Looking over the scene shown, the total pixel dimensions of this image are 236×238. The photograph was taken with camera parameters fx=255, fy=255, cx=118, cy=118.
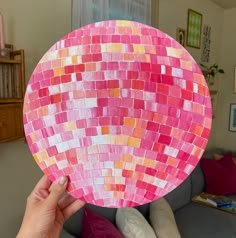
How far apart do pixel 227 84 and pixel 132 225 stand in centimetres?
269

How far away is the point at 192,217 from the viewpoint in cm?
208

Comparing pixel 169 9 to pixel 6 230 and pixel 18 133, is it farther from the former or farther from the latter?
pixel 6 230

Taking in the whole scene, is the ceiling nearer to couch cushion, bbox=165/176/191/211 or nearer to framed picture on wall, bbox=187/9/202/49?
framed picture on wall, bbox=187/9/202/49

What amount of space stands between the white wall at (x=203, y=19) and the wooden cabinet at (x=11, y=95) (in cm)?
159

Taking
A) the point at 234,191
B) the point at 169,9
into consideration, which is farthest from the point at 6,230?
the point at 169,9

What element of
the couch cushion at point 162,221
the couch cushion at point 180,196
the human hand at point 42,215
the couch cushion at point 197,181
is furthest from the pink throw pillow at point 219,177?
the human hand at point 42,215

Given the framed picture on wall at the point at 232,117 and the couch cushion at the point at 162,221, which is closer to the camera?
the couch cushion at the point at 162,221

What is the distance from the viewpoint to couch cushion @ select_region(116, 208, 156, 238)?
4.33 ft

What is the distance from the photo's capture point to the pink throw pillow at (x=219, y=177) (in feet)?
7.97

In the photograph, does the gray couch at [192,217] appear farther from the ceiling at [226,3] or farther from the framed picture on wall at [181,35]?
the ceiling at [226,3]

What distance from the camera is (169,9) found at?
98.7 inches

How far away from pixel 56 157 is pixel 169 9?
239 centimetres

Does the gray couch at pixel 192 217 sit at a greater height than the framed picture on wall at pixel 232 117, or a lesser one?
lesser

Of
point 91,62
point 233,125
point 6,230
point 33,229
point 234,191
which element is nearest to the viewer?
point 91,62
